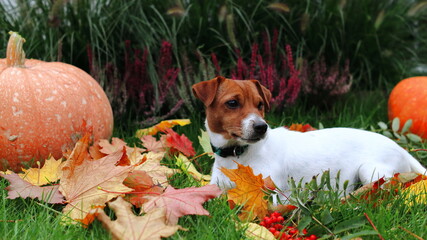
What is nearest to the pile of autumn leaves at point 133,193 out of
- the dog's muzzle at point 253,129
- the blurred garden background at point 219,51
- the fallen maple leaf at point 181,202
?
the fallen maple leaf at point 181,202

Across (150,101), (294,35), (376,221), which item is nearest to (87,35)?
(150,101)

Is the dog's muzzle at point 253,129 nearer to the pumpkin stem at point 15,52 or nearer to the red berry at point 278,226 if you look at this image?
the red berry at point 278,226

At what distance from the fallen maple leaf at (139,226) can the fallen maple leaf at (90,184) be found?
25 centimetres

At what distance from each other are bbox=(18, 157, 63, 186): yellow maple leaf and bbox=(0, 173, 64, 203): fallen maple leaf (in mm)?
163

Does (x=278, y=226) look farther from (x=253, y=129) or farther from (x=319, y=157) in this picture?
(x=319, y=157)

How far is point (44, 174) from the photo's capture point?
2.88 meters

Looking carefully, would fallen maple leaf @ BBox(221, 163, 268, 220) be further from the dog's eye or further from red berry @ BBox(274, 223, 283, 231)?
the dog's eye

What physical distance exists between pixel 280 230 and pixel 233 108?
2.57 ft

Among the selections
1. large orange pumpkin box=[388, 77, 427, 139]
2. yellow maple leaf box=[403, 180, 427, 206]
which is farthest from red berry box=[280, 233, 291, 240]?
large orange pumpkin box=[388, 77, 427, 139]

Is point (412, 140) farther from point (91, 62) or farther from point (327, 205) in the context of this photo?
point (91, 62)

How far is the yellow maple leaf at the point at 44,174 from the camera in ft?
9.12

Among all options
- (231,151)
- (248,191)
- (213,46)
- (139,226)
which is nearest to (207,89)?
(231,151)

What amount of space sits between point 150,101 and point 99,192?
2.15 m

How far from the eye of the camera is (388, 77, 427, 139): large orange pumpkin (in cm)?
405
